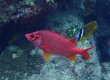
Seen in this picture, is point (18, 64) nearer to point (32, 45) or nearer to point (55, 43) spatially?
point (32, 45)

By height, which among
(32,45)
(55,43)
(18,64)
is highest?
(32,45)

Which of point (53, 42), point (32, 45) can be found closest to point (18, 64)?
point (32, 45)

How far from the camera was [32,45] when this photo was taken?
5523 millimetres

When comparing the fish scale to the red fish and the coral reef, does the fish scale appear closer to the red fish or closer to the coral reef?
the red fish

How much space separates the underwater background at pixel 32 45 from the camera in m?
4.83

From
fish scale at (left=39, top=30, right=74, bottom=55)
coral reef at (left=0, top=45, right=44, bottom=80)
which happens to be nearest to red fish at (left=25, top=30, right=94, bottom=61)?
fish scale at (left=39, top=30, right=74, bottom=55)

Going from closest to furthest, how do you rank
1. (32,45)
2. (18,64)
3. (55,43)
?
(55,43) < (18,64) < (32,45)

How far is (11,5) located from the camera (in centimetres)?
471

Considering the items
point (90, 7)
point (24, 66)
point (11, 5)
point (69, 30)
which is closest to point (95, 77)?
point (69, 30)

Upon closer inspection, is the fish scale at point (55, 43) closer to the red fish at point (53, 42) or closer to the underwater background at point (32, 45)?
the red fish at point (53, 42)

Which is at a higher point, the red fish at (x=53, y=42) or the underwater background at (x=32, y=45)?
the underwater background at (x=32, y=45)

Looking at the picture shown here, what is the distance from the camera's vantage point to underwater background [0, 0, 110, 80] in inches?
190

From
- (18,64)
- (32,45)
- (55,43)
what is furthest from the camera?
(32,45)

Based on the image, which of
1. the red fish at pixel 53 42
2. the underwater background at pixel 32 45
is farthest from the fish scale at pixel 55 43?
the underwater background at pixel 32 45
